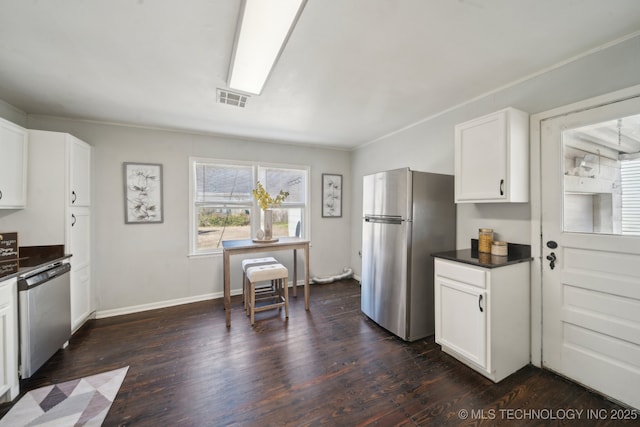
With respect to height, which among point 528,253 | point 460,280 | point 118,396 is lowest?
point 118,396

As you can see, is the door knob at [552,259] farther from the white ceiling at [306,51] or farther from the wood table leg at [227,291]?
the wood table leg at [227,291]

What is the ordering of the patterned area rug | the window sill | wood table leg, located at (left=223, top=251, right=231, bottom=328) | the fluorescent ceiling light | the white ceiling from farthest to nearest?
the window sill, wood table leg, located at (left=223, top=251, right=231, bottom=328), the patterned area rug, the white ceiling, the fluorescent ceiling light

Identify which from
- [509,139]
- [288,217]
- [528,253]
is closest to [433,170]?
[509,139]

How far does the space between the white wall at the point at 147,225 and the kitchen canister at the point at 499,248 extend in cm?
316

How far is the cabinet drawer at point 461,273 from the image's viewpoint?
1855 mm

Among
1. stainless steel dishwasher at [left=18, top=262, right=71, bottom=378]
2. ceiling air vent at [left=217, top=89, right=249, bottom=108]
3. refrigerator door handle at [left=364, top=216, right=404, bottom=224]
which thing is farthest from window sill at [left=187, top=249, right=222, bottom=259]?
refrigerator door handle at [left=364, top=216, right=404, bottom=224]

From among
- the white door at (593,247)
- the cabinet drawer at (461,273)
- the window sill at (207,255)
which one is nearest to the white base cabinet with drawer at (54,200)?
the window sill at (207,255)

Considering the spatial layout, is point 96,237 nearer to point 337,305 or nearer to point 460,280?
point 337,305

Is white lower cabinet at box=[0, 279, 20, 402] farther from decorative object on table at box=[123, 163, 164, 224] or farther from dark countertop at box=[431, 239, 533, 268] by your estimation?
dark countertop at box=[431, 239, 533, 268]

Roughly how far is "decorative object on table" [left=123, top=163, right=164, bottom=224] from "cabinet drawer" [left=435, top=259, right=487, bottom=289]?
11.5 feet

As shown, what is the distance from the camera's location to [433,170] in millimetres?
2895

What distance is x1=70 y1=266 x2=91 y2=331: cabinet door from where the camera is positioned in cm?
251

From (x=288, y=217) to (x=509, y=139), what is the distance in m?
3.14

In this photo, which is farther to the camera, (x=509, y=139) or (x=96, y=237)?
(x=96, y=237)
